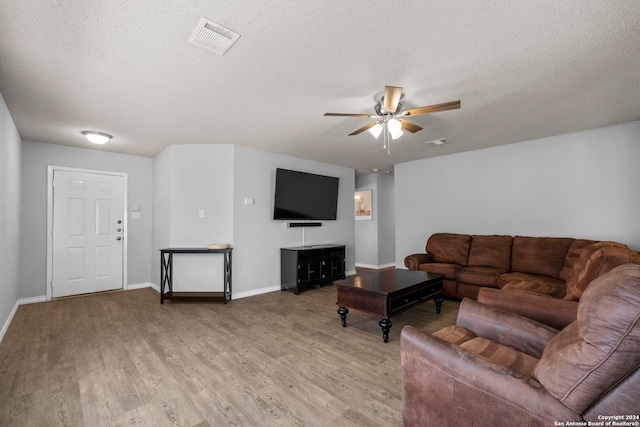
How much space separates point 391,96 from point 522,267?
315cm

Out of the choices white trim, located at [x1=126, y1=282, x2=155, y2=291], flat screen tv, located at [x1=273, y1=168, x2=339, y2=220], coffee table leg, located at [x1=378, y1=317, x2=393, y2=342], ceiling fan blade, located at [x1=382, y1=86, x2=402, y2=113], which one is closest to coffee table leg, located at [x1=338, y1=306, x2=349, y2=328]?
coffee table leg, located at [x1=378, y1=317, x2=393, y2=342]

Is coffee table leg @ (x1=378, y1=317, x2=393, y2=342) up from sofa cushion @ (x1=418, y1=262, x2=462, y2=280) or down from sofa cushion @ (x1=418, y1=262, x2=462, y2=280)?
→ down

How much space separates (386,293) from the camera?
8.93 feet

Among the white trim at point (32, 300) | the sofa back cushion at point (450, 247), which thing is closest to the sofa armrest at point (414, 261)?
the sofa back cushion at point (450, 247)

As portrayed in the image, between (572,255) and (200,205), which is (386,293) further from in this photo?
(200,205)

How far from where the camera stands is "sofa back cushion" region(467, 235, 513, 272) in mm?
4129

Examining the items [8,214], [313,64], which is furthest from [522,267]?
[8,214]

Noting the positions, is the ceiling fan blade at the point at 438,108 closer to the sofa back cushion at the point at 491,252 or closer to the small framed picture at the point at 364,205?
the sofa back cushion at the point at 491,252

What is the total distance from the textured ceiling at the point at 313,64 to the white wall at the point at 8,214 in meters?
0.26

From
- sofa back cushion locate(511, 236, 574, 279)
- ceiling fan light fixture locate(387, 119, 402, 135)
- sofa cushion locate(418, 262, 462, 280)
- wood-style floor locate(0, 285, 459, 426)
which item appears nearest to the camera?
wood-style floor locate(0, 285, 459, 426)

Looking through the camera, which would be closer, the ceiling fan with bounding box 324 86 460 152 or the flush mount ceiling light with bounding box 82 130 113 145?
the ceiling fan with bounding box 324 86 460 152

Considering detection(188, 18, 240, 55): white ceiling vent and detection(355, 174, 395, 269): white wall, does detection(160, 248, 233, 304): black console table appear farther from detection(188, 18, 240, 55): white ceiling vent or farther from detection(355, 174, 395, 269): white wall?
detection(355, 174, 395, 269): white wall

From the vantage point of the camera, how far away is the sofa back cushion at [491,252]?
413 centimetres

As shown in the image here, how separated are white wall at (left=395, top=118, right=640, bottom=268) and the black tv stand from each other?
5.17 ft
